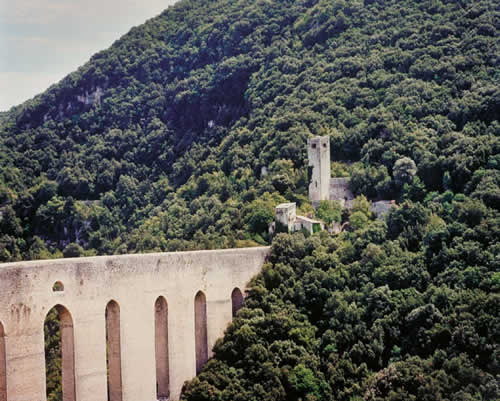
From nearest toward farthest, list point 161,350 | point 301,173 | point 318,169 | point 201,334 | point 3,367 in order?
point 3,367 < point 161,350 < point 201,334 < point 318,169 < point 301,173

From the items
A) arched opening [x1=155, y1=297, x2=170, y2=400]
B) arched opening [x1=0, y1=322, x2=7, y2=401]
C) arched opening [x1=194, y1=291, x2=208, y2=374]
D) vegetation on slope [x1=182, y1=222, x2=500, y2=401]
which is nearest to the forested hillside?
vegetation on slope [x1=182, y1=222, x2=500, y2=401]

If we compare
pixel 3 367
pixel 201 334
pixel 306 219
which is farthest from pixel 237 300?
pixel 3 367

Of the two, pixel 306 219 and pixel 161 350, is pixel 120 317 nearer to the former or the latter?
pixel 161 350

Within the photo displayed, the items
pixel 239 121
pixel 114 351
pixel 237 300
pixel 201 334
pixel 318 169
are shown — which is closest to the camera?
pixel 114 351

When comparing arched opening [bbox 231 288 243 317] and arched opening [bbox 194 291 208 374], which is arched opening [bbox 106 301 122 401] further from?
arched opening [bbox 231 288 243 317]

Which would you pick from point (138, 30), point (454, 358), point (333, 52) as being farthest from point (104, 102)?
point (454, 358)

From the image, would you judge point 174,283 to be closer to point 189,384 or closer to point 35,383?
point 189,384
